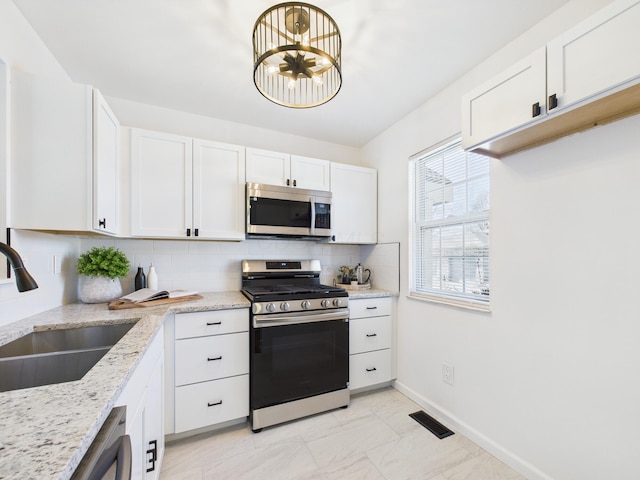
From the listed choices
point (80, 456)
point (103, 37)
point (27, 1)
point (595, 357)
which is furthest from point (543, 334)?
point (27, 1)

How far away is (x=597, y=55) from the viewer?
3.64 ft

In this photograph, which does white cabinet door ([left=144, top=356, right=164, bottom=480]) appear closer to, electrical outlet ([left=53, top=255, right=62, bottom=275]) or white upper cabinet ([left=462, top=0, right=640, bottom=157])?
electrical outlet ([left=53, top=255, right=62, bottom=275])

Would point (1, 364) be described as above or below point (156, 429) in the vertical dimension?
above

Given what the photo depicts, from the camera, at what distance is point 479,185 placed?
1963mm

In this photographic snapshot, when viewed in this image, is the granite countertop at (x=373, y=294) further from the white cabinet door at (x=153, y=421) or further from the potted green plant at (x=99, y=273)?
the potted green plant at (x=99, y=273)

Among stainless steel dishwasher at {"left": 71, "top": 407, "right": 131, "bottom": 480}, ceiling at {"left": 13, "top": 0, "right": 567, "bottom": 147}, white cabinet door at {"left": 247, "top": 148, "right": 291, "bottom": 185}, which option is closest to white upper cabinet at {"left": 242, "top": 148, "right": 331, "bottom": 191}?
white cabinet door at {"left": 247, "top": 148, "right": 291, "bottom": 185}

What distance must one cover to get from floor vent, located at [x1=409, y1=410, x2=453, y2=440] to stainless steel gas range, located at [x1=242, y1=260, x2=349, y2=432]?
0.55 m

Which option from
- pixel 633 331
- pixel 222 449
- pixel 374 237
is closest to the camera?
pixel 633 331

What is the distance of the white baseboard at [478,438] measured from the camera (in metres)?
1.57

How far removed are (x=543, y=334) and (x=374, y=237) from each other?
165 cm

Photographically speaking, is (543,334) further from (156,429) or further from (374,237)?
(156,429)

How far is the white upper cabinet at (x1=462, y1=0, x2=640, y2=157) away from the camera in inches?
41.2

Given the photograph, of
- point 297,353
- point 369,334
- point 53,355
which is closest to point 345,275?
point 369,334

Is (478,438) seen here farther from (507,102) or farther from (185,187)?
(185,187)
